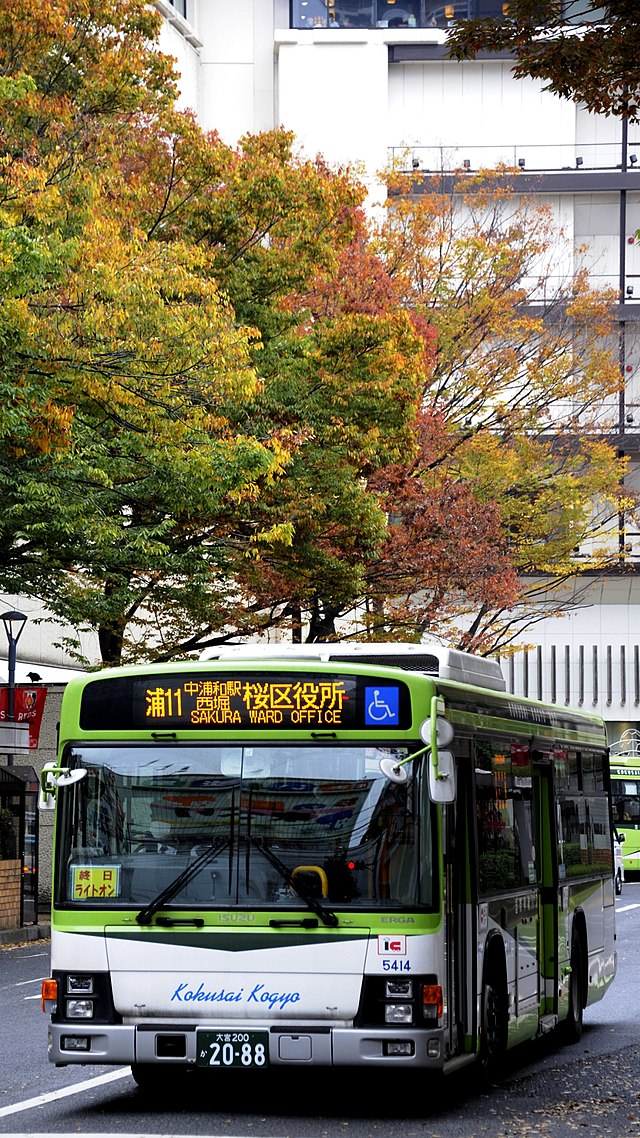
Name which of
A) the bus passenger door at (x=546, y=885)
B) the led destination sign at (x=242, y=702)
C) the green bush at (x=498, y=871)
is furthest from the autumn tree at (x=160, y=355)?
the green bush at (x=498, y=871)

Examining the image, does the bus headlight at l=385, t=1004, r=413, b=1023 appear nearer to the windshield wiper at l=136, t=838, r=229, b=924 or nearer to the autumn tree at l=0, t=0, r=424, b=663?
the windshield wiper at l=136, t=838, r=229, b=924

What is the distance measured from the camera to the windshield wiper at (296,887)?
9.29 metres

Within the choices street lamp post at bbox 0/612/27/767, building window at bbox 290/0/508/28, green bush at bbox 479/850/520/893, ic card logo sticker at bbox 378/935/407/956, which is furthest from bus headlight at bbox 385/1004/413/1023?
building window at bbox 290/0/508/28

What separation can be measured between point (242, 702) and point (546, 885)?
173 inches

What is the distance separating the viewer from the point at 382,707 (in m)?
9.56

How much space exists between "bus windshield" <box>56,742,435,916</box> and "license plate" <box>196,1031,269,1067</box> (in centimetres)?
71

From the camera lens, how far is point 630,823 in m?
47.6

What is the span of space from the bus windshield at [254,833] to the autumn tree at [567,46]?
4.46 m

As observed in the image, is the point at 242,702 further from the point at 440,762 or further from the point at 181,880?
the point at 440,762

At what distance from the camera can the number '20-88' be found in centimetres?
916

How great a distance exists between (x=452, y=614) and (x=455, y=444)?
3490mm

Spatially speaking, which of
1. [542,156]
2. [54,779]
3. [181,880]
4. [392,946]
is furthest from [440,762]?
[542,156]

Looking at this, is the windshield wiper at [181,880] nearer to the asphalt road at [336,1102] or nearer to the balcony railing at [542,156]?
the asphalt road at [336,1102]

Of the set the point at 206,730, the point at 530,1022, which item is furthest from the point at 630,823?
the point at 206,730
